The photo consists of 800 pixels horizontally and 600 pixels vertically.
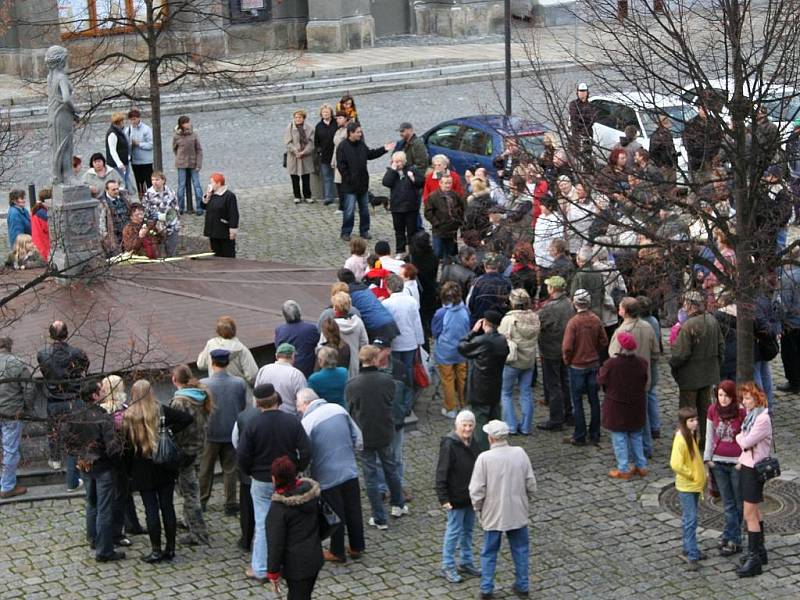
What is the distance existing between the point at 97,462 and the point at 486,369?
12.4ft

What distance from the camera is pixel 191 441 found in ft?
Result: 44.4

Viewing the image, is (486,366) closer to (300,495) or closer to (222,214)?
(300,495)

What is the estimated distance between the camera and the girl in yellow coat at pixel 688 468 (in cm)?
1312

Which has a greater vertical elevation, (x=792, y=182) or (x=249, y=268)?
(x=792, y=182)

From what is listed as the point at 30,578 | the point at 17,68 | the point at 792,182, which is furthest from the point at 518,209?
the point at 17,68

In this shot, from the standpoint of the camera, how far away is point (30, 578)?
1326 centimetres

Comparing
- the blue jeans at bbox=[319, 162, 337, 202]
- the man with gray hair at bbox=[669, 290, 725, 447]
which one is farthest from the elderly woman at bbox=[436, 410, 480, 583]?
the blue jeans at bbox=[319, 162, 337, 202]

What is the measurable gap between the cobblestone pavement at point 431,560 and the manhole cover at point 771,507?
20 centimetres

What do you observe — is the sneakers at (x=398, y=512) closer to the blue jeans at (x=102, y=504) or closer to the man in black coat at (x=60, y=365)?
the blue jeans at (x=102, y=504)

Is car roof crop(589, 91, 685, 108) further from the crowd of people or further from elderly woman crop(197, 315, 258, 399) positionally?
elderly woman crop(197, 315, 258, 399)

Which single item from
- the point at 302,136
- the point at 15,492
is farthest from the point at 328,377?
the point at 302,136

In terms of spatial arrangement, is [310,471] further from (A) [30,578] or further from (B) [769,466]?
(B) [769,466]

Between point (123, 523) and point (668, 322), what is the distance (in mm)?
7683

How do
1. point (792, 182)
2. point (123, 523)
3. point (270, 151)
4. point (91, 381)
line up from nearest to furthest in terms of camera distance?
point (91, 381) < point (123, 523) < point (792, 182) < point (270, 151)
